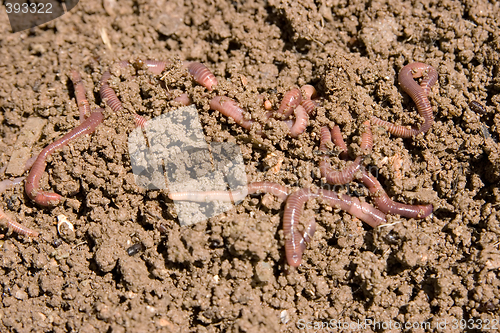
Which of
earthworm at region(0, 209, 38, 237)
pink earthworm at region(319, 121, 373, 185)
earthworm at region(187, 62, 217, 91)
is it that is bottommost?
earthworm at region(0, 209, 38, 237)

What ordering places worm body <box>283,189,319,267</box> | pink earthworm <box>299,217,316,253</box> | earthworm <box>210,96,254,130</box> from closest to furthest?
worm body <box>283,189,319,267</box> → pink earthworm <box>299,217,316,253</box> → earthworm <box>210,96,254,130</box>

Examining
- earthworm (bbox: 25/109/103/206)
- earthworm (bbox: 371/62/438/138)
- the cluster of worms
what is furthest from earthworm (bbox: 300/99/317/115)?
earthworm (bbox: 25/109/103/206)

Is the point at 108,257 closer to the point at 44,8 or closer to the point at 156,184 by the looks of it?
the point at 156,184

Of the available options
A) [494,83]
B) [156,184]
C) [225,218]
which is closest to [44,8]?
[156,184]

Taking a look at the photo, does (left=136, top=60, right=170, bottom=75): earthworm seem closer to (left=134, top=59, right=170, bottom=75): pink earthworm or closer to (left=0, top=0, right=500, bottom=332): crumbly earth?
(left=134, top=59, right=170, bottom=75): pink earthworm

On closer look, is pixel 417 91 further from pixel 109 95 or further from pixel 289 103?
pixel 109 95

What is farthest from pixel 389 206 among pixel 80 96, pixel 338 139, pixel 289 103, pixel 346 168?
pixel 80 96

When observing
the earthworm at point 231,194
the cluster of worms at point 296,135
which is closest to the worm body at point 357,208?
the cluster of worms at point 296,135
